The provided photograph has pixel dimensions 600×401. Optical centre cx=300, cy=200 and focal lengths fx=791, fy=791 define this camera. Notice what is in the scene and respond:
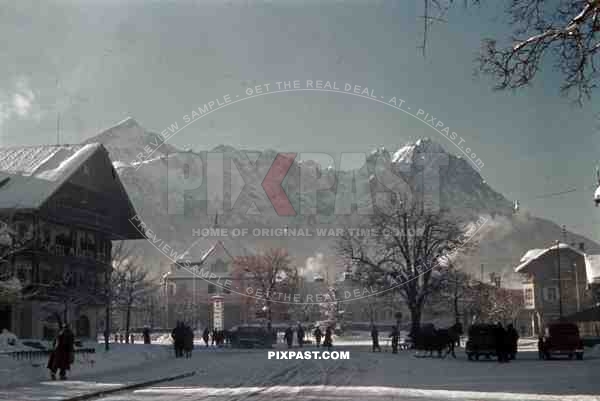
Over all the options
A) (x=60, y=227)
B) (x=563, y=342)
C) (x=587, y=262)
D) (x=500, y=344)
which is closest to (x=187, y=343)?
(x=60, y=227)

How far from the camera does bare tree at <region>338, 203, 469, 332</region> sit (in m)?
47.6

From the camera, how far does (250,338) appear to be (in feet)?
167

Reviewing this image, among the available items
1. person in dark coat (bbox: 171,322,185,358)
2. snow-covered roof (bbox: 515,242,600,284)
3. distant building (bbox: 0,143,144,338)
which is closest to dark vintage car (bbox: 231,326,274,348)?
A: distant building (bbox: 0,143,144,338)

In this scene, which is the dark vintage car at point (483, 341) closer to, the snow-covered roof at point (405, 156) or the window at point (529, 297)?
the snow-covered roof at point (405, 156)

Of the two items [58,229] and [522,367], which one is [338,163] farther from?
[58,229]

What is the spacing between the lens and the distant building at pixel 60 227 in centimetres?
4300

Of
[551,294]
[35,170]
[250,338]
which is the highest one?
[35,170]

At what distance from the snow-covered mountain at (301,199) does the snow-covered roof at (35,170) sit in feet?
18.7

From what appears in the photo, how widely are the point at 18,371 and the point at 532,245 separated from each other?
83173 mm

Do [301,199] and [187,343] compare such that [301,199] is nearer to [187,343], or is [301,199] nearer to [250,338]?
[250,338]

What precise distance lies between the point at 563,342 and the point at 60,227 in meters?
30.7

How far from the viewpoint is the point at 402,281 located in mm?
48438

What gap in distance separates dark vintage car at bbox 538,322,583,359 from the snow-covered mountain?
25.4 ft

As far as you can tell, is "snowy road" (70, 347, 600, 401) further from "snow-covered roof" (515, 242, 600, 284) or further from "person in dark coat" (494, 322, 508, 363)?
"snow-covered roof" (515, 242, 600, 284)
